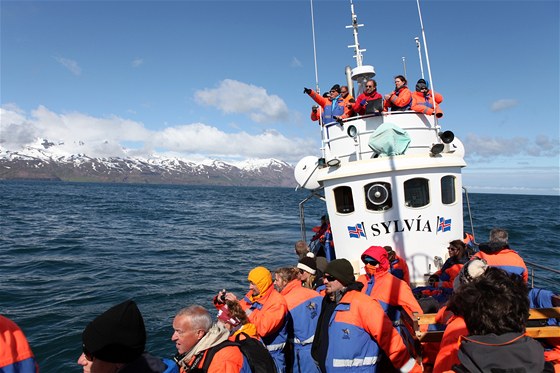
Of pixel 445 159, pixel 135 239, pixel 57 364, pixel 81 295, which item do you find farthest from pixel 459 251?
pixel 135 239

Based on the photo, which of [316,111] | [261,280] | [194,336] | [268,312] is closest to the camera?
[194,336]

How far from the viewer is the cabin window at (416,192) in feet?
26.5

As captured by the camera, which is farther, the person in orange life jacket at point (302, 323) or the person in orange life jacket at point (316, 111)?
the person in orange life jacket at point (316, 111)

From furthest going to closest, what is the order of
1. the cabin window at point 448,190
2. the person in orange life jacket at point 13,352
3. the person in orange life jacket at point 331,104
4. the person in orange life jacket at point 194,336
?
the person in orange life jacket at point 331,104 → the cabin window at point 448,190 → the person in orange life jacket at point 194,336 → the person in orange life jacket at point 13,352

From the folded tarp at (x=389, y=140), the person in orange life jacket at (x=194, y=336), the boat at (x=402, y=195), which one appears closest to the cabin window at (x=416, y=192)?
the boat at (x=402, y=195)

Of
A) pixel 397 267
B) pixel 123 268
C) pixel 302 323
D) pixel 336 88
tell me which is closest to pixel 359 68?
pixel 336 88

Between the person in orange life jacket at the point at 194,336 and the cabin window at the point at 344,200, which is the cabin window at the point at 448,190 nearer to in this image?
the cabin window at the point at 344,200

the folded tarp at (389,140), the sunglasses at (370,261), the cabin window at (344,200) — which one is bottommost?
the sunglasses at (370,261)

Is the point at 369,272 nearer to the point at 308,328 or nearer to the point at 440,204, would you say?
the point at 308,328

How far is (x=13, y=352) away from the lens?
268 centimetres

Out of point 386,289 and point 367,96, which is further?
point 367,96

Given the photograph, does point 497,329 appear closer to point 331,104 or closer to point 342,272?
point 342,272

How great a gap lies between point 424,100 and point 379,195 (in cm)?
274

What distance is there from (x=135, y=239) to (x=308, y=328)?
68.5 feet
